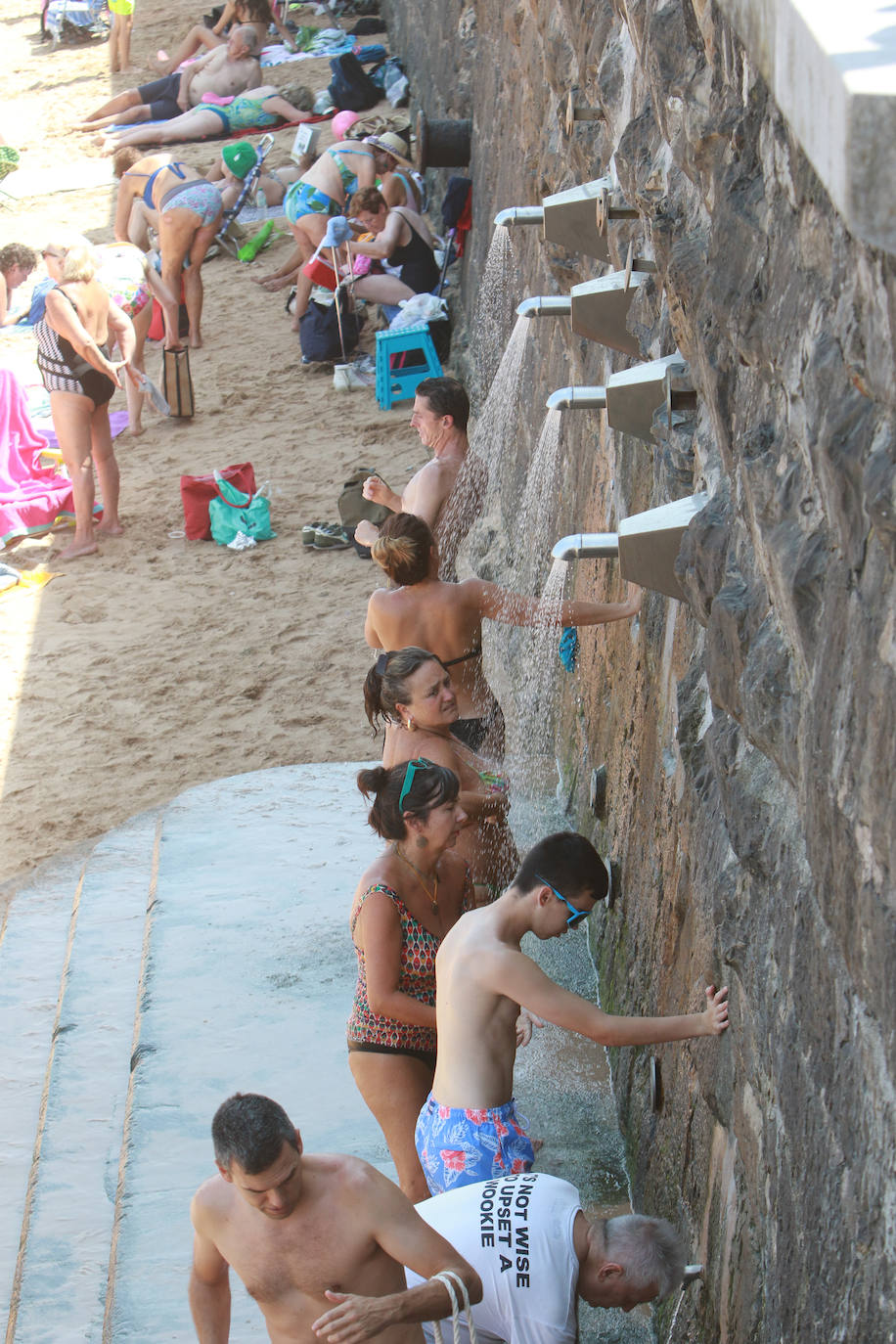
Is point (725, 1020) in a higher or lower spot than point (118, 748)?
higher

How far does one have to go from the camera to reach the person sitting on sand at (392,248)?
344 inches

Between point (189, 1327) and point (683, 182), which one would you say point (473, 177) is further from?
point (189, 1327)

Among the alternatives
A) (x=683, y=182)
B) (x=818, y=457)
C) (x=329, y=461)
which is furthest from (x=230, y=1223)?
(x=329, y=461)

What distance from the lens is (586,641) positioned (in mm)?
4387

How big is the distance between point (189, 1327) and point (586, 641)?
2239 mm

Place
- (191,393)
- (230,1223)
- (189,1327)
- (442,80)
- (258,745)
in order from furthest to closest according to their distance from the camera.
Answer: (442,80), (191,393), (258,745), (189,1327), (230,1223)

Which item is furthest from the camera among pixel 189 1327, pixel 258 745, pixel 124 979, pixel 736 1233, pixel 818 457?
pixel 258 745

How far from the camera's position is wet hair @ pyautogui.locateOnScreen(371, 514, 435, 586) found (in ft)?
11.9

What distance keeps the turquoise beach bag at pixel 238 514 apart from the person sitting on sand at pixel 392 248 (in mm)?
2146

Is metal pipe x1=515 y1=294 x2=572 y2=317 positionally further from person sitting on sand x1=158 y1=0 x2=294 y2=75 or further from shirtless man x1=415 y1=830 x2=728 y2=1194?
person sitting on sand x1=158 y1=0 x2=294 y2=75

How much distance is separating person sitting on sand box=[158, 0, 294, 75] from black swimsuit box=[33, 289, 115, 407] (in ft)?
27.2

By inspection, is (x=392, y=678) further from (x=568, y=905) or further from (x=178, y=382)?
(x=178, y=382)

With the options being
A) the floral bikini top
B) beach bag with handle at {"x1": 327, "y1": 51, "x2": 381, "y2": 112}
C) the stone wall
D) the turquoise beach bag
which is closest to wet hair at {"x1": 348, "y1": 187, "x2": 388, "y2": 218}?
the turquoise beach bag

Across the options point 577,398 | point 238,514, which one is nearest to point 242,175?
point 238,514
